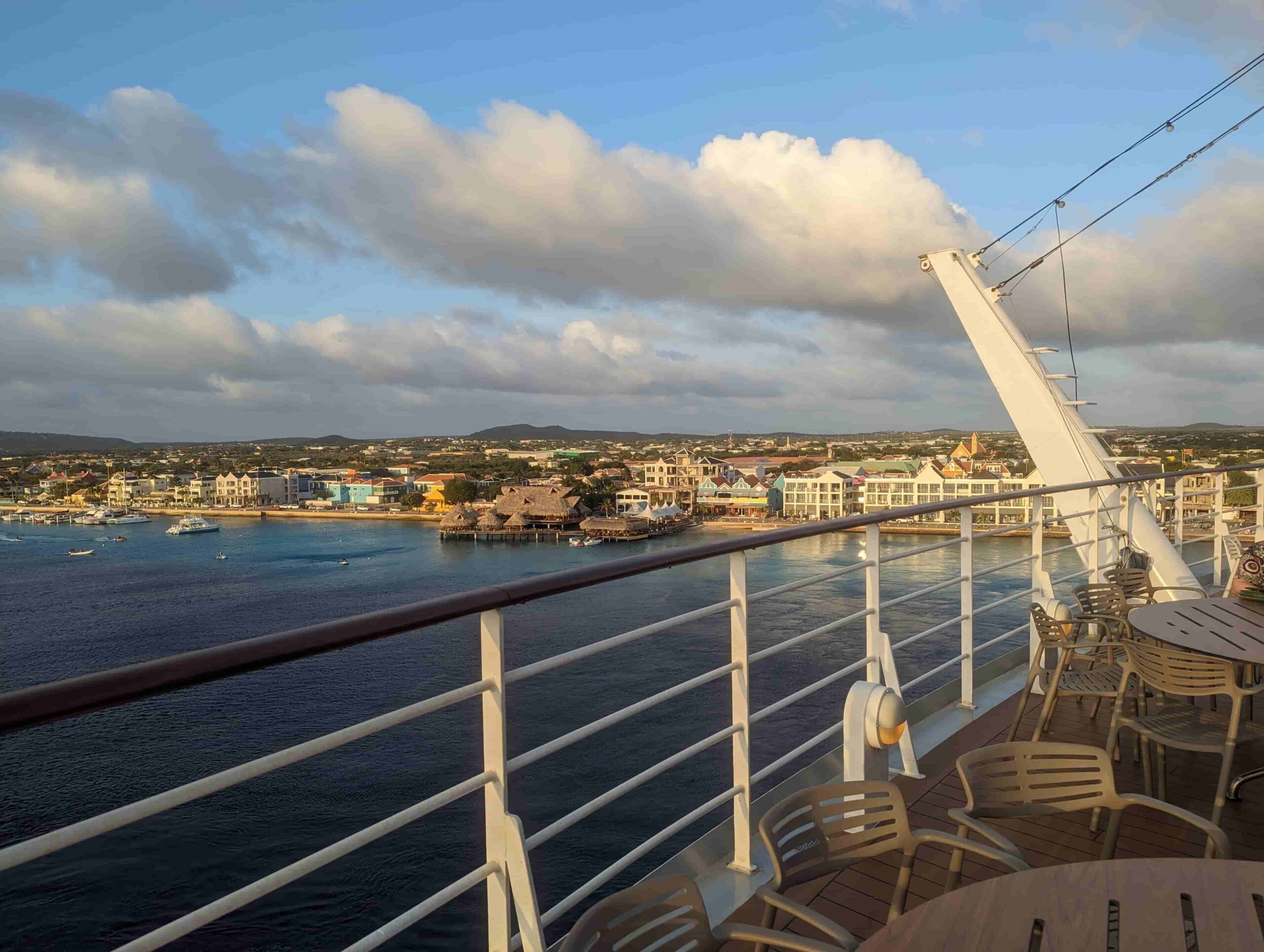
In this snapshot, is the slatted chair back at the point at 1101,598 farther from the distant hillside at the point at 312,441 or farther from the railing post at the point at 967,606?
the distant hillside at the point at 312,441

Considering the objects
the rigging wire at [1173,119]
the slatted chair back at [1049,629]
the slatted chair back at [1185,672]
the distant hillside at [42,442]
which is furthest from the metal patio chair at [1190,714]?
the distant hillside at [42,442]

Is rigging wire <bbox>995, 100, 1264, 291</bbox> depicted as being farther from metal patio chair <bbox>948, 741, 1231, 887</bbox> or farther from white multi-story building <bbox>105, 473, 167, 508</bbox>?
white multi-story building <bbox>105, 473, 167, 508</bbox>

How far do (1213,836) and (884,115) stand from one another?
60.8 ft

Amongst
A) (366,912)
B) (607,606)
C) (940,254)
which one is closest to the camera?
(940,254)

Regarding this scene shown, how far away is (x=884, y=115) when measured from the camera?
17188mm

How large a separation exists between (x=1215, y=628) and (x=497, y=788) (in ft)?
7.10

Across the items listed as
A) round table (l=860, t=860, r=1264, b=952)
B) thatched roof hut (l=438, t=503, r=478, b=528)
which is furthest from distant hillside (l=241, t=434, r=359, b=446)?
round table (l=860, t=860, r=1264, b=952)

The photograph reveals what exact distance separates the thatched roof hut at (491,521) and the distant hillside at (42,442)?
2634cm

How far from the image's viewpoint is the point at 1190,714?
7.38ft

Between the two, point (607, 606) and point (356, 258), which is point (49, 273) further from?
point (607, 606)

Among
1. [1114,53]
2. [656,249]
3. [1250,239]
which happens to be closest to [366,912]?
[1114,53]

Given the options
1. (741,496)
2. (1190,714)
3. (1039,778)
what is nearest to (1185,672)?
(1190,714)

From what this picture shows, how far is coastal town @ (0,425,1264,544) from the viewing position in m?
45.4

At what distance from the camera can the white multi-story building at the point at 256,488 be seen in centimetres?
6016
